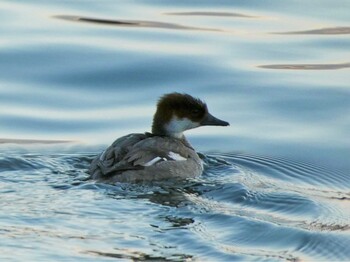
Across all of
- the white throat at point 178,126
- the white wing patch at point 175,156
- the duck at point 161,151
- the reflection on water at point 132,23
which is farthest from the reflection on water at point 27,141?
the reflection on water at point 132,23

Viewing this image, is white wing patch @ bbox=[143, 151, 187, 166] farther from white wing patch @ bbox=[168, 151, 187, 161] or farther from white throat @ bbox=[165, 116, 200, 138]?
white throat @ bbox=[165, 116, 200, 138]

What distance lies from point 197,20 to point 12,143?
471 centimetres

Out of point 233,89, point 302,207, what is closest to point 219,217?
point 302,207

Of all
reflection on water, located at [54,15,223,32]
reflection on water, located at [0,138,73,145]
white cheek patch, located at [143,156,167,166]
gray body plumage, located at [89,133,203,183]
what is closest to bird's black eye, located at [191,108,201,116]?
gray body plumage, located at [89,133,203,183]

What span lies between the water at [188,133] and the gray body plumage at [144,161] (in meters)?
0.18

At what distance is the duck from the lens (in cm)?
1022

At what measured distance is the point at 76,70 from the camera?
44.0 feet

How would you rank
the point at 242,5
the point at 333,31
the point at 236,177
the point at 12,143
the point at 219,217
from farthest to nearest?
the point at 242,5 → the point at 333,31 → the point at 12,143 → the point at 236,177 → the point at 219,217

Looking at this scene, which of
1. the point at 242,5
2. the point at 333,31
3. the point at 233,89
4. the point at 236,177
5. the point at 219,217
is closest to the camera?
the point at 219,217

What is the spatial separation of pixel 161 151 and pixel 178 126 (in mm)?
618

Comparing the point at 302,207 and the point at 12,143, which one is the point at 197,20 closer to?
the point at 12,143

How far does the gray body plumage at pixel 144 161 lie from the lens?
10172mm

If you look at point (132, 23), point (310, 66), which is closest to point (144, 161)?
point (310, 66)

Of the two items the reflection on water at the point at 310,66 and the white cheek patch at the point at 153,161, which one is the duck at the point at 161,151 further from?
the reflection on water at the point at 310,66
